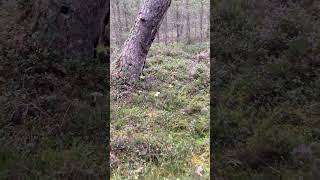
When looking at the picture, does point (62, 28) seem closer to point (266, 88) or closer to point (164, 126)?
point (164, 126)

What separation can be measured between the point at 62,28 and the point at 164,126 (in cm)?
296

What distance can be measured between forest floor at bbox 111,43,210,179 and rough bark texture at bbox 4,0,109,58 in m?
1.40

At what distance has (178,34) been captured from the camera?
1842 cm

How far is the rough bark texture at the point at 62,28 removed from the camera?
8.62 m

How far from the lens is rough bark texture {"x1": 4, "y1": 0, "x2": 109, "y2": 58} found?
862 centimetres

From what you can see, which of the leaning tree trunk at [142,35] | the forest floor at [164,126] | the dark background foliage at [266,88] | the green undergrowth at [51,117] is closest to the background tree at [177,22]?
the dark background foliage at [266,88]

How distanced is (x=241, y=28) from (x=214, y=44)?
0.90 metres

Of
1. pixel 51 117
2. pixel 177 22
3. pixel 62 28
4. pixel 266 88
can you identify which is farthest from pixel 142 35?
pixel 177 22

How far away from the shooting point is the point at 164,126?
291 inches

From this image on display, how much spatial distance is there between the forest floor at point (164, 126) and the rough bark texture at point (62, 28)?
55.1 inches

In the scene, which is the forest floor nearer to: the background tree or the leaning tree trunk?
the leaning tree trunk

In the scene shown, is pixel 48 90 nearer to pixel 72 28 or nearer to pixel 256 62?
pixel 72 28

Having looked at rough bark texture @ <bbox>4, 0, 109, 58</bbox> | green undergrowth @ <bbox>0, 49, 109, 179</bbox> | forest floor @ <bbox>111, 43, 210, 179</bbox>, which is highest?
rough bark texture @ <bbox>4, 0, 109, 58</bbox>

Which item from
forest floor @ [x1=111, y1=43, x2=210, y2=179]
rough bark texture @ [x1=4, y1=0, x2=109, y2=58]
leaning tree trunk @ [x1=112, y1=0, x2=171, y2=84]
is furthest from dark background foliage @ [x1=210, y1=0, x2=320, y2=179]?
rough bark texture @ [x1=4, y1=0, x2=109, y2=58]
